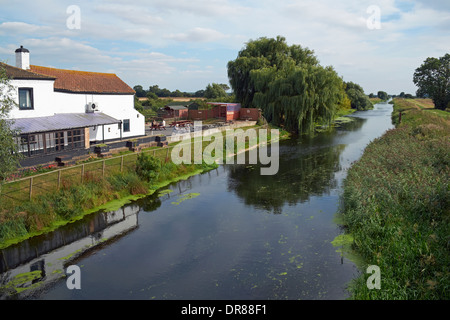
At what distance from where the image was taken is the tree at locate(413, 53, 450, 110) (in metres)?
77.4

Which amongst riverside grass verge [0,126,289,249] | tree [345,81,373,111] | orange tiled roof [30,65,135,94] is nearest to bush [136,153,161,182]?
riverside grass verge [0,126,289,249]

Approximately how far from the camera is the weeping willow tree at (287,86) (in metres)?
45.4

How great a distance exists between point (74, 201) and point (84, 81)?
48.3ft

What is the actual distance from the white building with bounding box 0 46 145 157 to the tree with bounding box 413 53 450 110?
68944 mm

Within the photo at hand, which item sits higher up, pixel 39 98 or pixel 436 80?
pixel 436 80

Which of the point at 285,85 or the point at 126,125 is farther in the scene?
the point at 285,85

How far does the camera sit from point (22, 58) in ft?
77.5

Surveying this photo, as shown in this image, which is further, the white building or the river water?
the white building

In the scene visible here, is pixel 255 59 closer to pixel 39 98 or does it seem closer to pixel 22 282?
pixel 39 98

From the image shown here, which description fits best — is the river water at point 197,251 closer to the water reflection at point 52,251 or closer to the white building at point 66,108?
the water reflection at point 52,251

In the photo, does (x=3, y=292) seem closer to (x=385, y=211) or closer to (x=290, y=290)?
(x=290, y=290)

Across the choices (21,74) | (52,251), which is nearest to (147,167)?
(52,251)

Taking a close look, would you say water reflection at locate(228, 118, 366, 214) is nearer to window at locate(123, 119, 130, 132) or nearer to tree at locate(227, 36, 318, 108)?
window at locate(123, 119, 130, 132)

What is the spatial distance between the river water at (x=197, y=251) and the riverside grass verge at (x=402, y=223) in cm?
91
